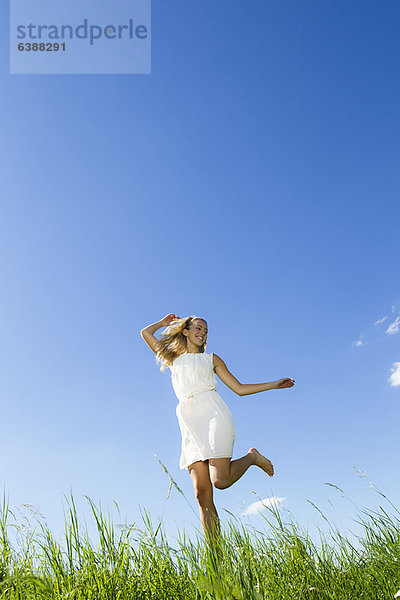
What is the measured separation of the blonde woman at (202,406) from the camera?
535 centimetres

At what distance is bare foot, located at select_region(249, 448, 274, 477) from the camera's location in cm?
571

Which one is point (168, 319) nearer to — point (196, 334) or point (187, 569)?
point (196, 334)

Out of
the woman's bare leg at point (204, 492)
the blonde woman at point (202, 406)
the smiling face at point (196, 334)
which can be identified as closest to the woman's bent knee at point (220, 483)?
the blonde woman at point (202, 406)

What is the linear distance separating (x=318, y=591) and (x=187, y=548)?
93 centimetres

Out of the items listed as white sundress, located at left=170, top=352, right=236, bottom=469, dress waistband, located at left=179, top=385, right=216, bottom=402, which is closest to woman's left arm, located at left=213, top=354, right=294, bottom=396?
white sundress, located at left=170, top=352, right=236, bottom=469

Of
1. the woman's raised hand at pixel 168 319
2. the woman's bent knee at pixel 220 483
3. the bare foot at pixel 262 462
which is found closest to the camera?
the woman's bent knee at pixel 220 483

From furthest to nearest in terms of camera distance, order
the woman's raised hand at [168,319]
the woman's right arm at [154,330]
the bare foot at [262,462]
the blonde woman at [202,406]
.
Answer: the woman's raised hand at [168,319] → the woman's right arm at [154,330] → the bare foot at [262,462] → the blonde woman at [202,406]

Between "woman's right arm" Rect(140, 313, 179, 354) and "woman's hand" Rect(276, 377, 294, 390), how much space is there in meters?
1.45

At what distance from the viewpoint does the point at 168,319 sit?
6500 millimetres

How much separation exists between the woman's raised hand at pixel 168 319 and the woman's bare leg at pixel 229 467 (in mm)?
1765

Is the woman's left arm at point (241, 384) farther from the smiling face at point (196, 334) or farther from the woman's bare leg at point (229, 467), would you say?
the woman's bare leg at point (229, 467)

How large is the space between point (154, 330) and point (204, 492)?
1952 millimetres

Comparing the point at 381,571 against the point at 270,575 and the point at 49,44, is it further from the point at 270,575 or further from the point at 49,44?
the point at 49,44

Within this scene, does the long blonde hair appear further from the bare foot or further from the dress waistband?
the bare foot
